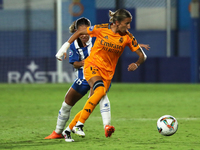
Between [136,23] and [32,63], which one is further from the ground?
[136,23]

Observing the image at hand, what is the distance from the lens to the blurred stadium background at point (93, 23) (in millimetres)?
21797

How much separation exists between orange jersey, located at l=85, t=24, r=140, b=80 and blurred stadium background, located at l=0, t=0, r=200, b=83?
52.9 feet

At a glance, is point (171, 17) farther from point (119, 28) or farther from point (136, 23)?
point (119, 28)

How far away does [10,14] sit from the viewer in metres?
25.3

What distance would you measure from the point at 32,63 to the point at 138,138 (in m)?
16.5

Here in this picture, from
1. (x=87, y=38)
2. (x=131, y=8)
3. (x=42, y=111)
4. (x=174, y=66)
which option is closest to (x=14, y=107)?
(x=42, y=111)

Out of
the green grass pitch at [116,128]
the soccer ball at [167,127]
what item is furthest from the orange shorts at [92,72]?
the soccer ball at [167,127]

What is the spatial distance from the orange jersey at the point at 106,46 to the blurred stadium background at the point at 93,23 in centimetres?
1612

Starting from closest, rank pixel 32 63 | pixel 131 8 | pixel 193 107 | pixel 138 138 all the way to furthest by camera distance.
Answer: pixel 138 138, pixel 193 107, pixel 32 63, pixel 131 8

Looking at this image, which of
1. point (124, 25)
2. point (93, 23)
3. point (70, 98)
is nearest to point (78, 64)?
point (70, 98)

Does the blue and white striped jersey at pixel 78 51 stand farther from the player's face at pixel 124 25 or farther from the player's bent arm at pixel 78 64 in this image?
the player's face at pixel 124 25

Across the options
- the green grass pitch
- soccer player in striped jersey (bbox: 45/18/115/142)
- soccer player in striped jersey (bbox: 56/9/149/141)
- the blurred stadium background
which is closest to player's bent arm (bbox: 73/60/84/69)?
soccer player in striped jersey (bbox: 45/18/115/142)

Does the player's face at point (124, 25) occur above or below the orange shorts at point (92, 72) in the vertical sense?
above

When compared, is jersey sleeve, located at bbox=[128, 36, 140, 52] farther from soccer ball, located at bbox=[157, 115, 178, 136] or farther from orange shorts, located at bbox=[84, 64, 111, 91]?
soccer ball, located at bbox=[157, 115, 178, 136]
